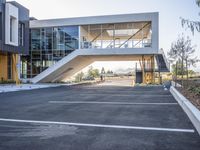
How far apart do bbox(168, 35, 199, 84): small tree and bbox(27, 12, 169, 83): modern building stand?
1.62 meters

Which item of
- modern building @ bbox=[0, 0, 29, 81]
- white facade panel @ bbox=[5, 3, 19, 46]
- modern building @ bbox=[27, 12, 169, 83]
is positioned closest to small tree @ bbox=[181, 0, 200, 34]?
modern building @ bbox=[27, 12, 169, 83]

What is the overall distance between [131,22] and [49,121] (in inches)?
907

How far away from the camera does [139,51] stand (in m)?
27.3

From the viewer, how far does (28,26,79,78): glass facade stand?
1172 inches

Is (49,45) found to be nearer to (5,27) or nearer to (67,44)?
(67,44)

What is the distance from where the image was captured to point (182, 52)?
A: 28109 mm

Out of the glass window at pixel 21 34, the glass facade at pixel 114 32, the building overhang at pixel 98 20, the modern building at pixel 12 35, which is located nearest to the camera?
the modern building at pixel 12 35

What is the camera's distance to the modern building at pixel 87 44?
2775cm

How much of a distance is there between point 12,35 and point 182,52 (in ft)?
63.5

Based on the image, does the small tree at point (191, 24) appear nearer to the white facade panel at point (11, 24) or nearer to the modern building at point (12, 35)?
the modern building at point (12, 35)

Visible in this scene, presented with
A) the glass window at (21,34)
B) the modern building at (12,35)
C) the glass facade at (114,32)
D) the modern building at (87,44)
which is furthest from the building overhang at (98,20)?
the glass window at (21,34)

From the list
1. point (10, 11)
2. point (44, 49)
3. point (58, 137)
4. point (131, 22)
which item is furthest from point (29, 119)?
point (44, 49)

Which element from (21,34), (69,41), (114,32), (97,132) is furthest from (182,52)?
(97,132)

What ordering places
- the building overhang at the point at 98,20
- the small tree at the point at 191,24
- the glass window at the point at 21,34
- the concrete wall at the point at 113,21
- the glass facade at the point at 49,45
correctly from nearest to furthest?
1. the small tree at the point at 191,24
2. the concrete wall at the point at 113,21
3. the building overhang at the point at 98,20
4. the glass window at the point at 21,34
5. the glass facade at the point at 49,45
